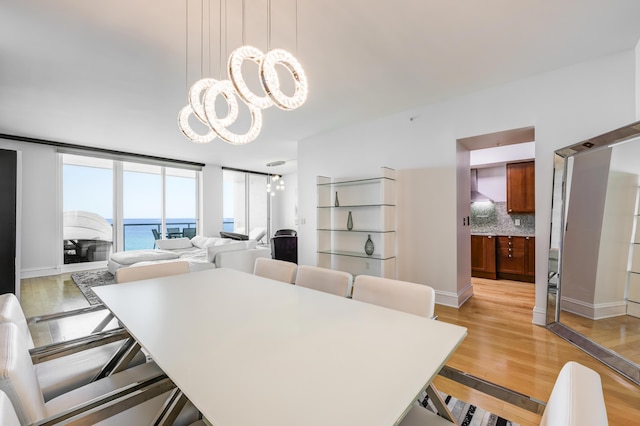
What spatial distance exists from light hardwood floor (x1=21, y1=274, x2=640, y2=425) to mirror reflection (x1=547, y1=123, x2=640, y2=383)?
216mm

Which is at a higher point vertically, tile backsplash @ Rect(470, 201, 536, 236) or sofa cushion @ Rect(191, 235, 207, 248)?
tile backsplash @ Rect(470, 201, 536, 236)

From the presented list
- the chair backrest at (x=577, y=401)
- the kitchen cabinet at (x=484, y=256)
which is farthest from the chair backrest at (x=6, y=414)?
the kitchen cabinet at (x=484, y=256)

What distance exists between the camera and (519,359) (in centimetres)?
221

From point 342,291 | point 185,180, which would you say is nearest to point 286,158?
point 185,180

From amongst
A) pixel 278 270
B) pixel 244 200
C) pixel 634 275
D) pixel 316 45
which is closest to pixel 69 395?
pixel 278 270

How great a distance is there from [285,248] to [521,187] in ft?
15.4

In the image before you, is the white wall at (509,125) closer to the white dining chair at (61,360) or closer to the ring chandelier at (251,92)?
the ring chandelier at (251,92)

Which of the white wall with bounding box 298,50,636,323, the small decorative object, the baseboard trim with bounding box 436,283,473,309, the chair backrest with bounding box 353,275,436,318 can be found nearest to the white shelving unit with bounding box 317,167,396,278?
the small decorative object

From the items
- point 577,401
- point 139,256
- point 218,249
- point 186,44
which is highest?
point 186,44

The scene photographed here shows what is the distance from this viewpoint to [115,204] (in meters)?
6.15

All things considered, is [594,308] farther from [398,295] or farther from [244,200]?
[244,200]

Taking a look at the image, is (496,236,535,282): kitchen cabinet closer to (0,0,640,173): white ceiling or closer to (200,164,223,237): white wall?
(0,0,640,173): white ceiling

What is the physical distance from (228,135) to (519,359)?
9.27ft

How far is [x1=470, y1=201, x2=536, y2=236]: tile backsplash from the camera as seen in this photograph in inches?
206
